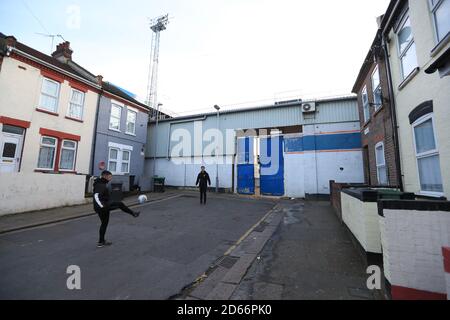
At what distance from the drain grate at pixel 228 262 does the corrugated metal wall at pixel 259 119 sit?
1187 cm

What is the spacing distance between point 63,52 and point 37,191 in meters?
12.3

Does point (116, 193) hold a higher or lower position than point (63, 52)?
lower

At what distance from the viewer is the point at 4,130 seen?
10.1 metres

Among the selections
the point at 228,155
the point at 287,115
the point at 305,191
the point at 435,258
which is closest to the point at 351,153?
the point at 305,191

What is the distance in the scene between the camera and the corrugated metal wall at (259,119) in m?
13.3

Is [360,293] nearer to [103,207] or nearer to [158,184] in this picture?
[103,207]

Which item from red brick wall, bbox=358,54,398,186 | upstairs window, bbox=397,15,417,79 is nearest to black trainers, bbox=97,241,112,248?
red brick wall, bbox=358,54,398,186

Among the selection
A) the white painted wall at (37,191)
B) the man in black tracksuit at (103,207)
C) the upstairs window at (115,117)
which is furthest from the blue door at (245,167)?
the man in black tracksuit at (103,207)

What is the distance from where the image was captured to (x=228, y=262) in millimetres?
4148

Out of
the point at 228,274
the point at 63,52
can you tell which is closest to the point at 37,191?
the point at 228,274

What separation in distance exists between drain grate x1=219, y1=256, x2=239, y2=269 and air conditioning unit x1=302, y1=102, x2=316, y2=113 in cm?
1199

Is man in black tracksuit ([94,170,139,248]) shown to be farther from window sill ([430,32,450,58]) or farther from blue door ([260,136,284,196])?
blue door ([260,136,284,196])
